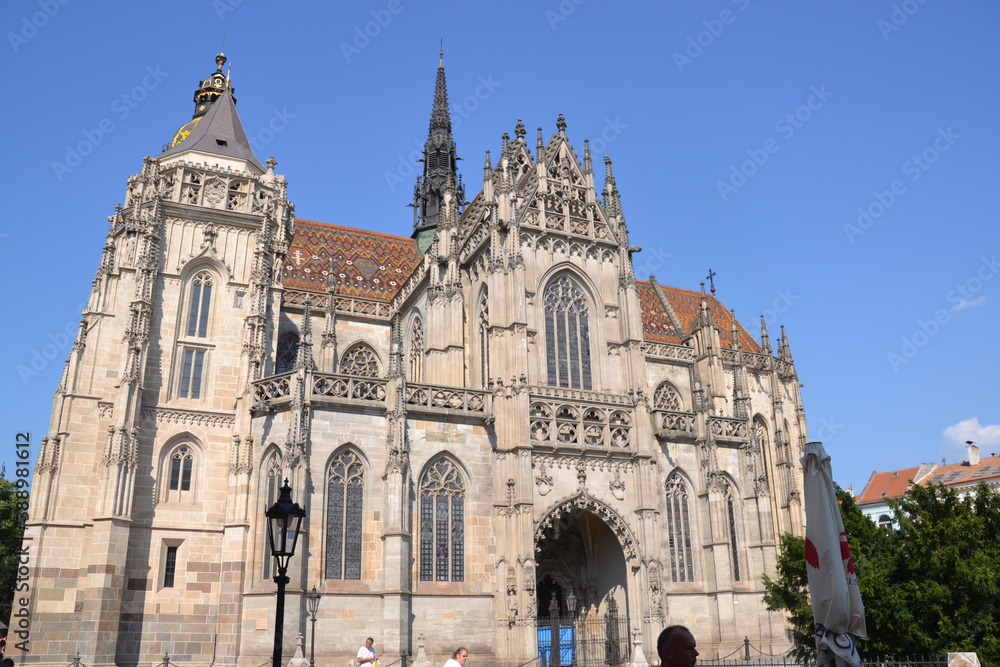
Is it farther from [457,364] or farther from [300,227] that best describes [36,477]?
[300,227]

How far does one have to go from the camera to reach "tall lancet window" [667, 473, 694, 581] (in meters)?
27.1

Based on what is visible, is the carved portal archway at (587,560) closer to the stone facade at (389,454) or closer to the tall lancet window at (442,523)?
the stone facade at (389,454)

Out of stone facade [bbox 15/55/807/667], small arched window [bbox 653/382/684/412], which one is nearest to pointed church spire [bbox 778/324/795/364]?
small arched window [bbox 653/382/684/412]

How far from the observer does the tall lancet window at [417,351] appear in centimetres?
3216

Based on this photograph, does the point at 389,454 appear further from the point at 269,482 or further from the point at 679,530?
the point at 679,530

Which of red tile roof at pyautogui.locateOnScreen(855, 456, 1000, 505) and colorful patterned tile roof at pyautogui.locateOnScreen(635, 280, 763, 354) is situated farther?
red tile roof at pyautogui.locateOnScreen(855, 456, 1000, 505)

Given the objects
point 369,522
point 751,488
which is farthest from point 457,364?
point 751,488

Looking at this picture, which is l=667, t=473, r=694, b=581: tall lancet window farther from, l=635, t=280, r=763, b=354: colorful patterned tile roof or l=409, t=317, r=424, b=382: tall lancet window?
l=635, t=280, r=763, b=354: colorful patterned tile roof

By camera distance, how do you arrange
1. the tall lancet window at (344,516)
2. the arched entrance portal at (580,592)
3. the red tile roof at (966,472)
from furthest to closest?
A: the red tile roof at (966,472), the arched entrance portal at (580,592), the tall lancet window at (344,516)

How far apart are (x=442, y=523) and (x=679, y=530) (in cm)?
878

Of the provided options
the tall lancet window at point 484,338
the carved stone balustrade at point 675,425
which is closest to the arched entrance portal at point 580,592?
the carved stone balustrade at point 675,425

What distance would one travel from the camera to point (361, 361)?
34.3 metres

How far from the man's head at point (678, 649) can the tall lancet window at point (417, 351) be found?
2683 centimetres

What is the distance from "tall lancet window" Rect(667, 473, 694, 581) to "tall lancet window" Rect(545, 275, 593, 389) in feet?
15.6
